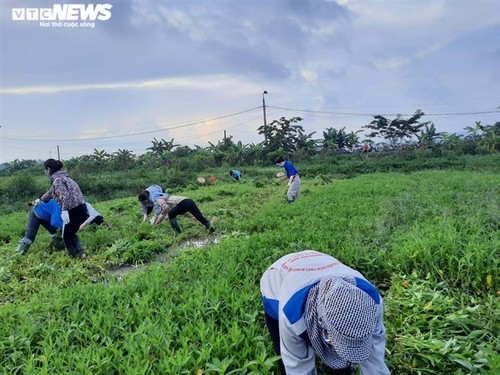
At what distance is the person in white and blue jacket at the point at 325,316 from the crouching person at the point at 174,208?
5.17 meters

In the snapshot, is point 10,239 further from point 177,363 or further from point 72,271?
point 177,363

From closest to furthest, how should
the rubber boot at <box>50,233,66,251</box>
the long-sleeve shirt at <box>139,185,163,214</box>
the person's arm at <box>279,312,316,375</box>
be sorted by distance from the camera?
1. the person's arm at <box>279,312,316,375</box>
2. the rubber boot at <box>50,233,66,251</box>
3. the long-sleeve shirt at <box>139,185,163,214</box>

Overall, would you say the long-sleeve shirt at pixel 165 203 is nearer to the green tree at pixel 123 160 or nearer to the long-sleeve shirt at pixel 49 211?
the long-sleeve shirt at pixel 49 211

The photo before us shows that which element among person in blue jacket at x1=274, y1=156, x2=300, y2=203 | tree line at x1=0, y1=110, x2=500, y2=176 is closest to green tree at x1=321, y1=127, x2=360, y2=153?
tree line at x1=0, y1=110, x2=500, y2=176

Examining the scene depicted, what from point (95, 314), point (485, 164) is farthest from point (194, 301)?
point (485, 164)

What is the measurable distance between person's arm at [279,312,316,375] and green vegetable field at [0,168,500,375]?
1.33 ft

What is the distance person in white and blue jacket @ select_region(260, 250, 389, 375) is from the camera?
1.83 meters

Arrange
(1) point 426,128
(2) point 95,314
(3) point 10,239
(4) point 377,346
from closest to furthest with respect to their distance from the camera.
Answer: (4) point 377,346 < (2) point 95,314 < (3) point 10,239 < (1) point 426,128

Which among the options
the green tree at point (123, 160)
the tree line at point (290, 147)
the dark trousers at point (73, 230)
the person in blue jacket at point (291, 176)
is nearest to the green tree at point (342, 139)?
the tree line at point (290, 147)

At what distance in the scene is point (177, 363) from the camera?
8.16 feet

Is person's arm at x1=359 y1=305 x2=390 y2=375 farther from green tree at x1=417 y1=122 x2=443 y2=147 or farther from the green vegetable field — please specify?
green tree at x1=417 y1=122 x2=443 y2=147

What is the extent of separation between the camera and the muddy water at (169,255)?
567cm

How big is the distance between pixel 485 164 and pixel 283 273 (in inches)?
1014

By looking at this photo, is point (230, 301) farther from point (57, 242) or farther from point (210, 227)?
point (57, 242)
